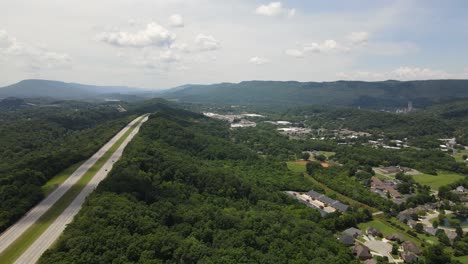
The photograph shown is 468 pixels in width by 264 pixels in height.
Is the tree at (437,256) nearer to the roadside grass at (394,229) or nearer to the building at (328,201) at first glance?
the roadside grass at (394,229)

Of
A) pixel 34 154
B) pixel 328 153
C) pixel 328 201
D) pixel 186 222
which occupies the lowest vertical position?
pixel 328 153

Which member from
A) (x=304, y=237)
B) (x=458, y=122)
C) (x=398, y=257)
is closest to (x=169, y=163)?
(x=304, y=237)

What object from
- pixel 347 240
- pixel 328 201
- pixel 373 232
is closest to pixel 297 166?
pixel 328 201

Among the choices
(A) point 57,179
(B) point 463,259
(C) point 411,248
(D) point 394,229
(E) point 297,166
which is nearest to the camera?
(B) point 463,259

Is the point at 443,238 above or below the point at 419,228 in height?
above

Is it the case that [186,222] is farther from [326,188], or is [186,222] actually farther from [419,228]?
[326,188]

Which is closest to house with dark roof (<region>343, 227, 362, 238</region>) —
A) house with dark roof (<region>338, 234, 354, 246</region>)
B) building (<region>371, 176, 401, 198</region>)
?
house with dark roof (<region>338, 234, 354, 246</region>)

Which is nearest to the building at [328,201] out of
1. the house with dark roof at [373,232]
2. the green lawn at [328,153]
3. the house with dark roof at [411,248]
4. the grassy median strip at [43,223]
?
the house with dark roof at [373,232]

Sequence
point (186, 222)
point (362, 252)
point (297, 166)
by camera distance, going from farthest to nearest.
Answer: point (297, 166), point (362, 252), point (186, 222)

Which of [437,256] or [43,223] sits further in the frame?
[437,256]
